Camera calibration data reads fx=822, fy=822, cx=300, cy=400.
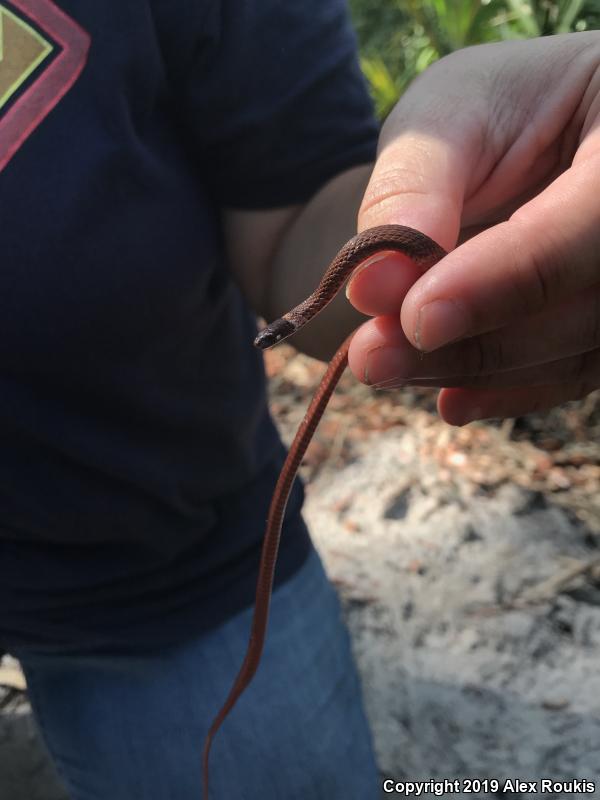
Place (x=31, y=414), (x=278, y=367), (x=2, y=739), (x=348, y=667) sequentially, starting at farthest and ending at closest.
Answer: (x=278, y=367) → (x=2, y=739) → (x=348, y=667) → (x=31, y=414)

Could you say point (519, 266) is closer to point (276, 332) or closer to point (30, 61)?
point (276, 332)

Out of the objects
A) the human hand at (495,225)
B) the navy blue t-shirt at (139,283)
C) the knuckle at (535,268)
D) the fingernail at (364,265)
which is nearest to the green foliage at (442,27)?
the navy blue t-shirt at (139,283)

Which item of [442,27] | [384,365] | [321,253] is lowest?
[442,27]

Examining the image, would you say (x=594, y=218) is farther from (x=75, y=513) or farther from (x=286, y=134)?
(x=75, y=513)

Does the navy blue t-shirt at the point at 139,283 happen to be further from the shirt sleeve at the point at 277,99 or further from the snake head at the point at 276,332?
the snake head at the point at 276,332

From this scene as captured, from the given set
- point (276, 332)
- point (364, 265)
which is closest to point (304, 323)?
point (276, 332)

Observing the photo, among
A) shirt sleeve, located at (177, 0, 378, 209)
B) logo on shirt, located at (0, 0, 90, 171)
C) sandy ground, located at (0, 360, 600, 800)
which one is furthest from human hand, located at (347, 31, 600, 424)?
sandy ground, located at (0, 360, 600, 800)

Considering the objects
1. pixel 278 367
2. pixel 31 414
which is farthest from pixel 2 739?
pixel 278 367

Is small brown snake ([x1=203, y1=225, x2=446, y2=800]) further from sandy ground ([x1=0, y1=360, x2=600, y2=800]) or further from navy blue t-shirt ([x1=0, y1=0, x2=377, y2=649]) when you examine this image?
sandy ground ([x1=0, y1=360, x2=600, y2=800])
